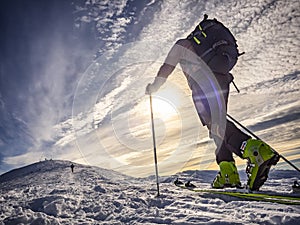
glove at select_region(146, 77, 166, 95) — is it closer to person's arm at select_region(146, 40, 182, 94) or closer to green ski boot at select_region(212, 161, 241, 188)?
person's arm at select_region(146, 40, 182, 94)

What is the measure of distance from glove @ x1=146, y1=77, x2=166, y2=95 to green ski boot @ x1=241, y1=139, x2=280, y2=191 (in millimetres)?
1879

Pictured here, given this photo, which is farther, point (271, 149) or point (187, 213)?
point (271, 149)

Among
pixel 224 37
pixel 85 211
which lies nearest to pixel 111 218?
pixel 85 211

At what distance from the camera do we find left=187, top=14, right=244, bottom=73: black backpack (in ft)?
14.0

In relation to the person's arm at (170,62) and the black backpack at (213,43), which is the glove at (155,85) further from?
the black backpack at (213,43)

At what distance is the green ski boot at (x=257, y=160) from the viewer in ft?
11.0

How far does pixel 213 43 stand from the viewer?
4309 mm

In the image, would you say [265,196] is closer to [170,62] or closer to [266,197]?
[266,197]

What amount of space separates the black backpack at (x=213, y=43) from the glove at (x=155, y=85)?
83cm

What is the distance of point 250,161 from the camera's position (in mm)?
3525

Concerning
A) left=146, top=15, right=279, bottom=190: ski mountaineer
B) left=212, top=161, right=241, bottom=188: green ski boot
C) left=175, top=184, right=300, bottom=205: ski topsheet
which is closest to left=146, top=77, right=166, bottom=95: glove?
left=146, top=15, right=279, bottom=190: ski mountaineer

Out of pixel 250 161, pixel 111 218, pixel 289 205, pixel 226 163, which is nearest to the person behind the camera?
pixel 289 205

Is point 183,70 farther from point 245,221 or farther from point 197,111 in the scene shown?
point 245,221

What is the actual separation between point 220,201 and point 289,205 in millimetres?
1009
